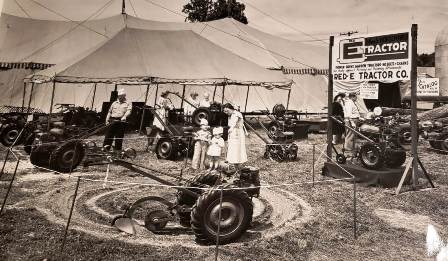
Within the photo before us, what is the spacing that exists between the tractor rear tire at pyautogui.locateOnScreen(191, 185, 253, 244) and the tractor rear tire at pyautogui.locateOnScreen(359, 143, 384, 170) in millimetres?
5078

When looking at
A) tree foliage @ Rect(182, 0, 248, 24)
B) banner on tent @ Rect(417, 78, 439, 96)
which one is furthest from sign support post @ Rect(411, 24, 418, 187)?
tree foliage @ Rect(182, 0, 248, 24)

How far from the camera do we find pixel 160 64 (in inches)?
682

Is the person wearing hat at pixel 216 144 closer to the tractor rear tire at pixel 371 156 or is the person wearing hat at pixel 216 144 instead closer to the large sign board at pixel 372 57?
the large sign board at pixel 372 57

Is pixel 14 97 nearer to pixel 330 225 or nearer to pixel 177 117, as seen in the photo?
pixel 177 117

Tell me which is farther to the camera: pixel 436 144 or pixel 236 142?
pixel 436 144

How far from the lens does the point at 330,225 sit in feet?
21.0

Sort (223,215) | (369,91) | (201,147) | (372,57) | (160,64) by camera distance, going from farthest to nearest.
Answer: (369,91) → (160,64) → (201,147) → (372,57) → (223,215)

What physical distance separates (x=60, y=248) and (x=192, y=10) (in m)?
40.1

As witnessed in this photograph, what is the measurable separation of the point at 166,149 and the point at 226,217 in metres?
6.88

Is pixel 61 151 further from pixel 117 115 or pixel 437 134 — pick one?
pixel 437 134

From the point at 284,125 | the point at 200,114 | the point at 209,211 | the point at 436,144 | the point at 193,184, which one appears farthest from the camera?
the point at 284,125

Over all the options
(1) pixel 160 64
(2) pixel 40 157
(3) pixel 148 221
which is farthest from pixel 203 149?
(1) pixel 160 64

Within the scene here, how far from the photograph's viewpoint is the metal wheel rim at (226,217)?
5285 millimetres

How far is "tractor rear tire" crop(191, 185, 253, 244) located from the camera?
17.1 ft
